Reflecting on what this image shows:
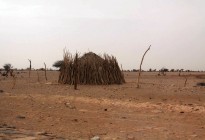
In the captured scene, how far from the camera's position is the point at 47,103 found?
40.0 ft

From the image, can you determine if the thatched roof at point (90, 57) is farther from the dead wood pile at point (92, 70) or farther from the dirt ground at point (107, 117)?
the dirt ground at point (107, 117)

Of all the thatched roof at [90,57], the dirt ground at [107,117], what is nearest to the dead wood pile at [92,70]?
the thatched roof at [90,57]

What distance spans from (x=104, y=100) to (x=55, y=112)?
2993 mm

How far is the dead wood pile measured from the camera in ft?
70.9

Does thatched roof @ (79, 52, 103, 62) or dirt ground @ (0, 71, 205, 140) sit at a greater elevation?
thatched roof @ (79, 52, 103, 62)

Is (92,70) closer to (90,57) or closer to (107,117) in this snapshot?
(90,57)

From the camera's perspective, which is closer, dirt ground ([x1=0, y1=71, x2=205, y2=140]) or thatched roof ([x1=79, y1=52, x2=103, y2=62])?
dirt ground ([x1=0, y1=71, x2=205, y2=140])

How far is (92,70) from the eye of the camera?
2166cm

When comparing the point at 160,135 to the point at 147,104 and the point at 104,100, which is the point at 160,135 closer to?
the point at 147,104

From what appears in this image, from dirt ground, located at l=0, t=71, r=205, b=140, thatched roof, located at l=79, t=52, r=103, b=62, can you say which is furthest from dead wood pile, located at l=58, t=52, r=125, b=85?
dirt ground, located at l=0, t=71, r=205, b=140

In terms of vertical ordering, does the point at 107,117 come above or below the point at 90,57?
below

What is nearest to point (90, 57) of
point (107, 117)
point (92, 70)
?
point (92, 70)

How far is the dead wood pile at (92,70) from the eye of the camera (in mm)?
21609

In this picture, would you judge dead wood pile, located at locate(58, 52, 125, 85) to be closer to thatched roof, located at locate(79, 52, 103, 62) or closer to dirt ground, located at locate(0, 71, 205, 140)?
thatched roof, located at locate(79, 52, 103, 62)
